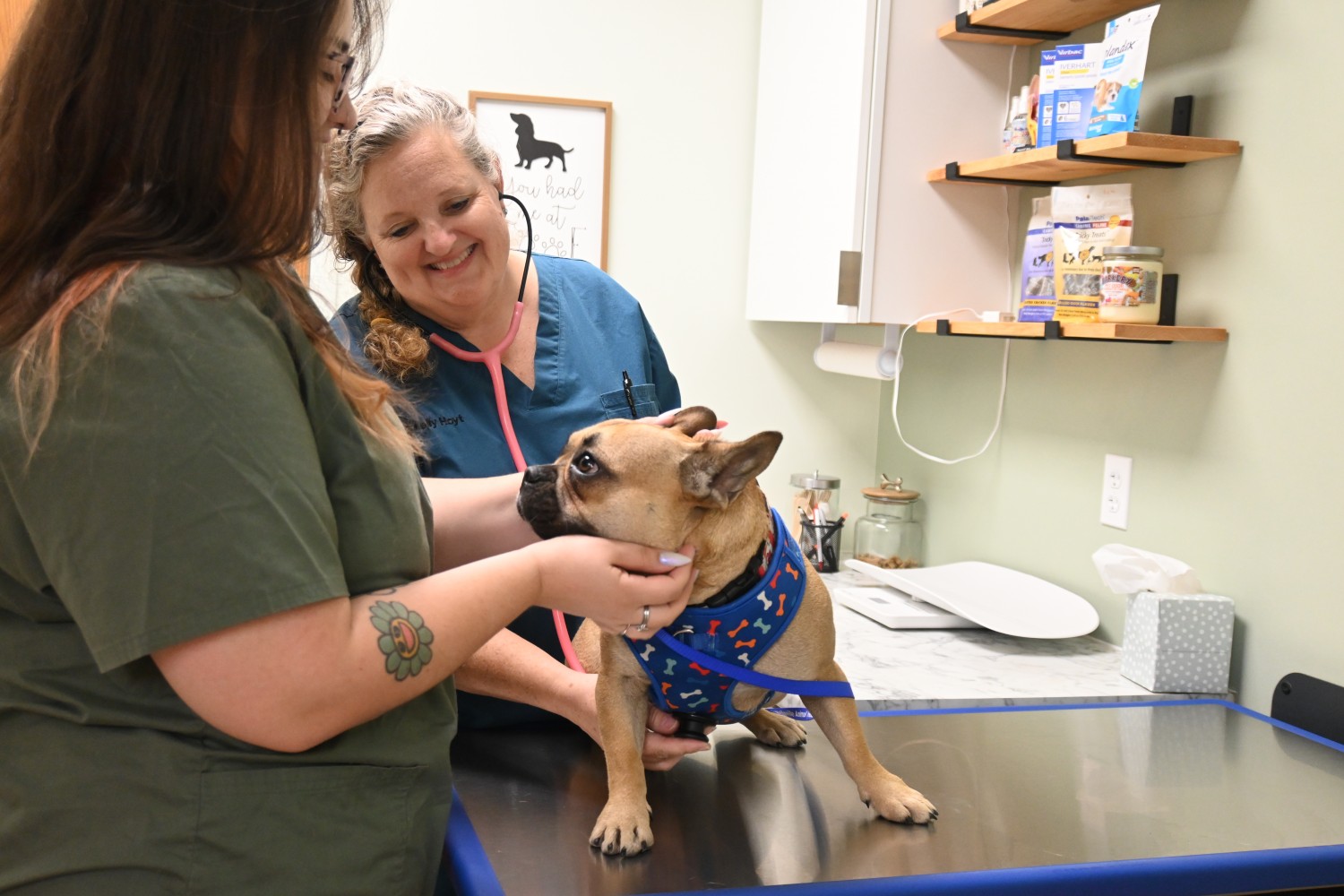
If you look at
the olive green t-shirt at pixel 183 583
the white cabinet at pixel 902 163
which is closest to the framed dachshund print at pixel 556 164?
the white cabinet at pixel 902 163

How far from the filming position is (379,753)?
89cm

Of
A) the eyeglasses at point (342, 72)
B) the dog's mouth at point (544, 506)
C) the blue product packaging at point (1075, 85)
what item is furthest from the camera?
the blue product packaging at point (1075, 85)

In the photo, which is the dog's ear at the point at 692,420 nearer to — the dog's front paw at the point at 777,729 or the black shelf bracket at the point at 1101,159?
the dog's front paw at the point at 777,729

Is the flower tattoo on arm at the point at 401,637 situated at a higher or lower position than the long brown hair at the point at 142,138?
lower

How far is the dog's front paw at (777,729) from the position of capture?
145 centimetres

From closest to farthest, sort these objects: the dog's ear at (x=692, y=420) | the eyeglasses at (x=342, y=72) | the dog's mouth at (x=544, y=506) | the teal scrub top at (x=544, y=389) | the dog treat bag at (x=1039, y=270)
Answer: the eyeglasses at (x=342, y=72), the dog's mouth at (x=544, y=506), the dog's ear at (x=692, y=420), the teal scrub top at (x=544, y=389), the dog treat bag at (x=1039, y=270)

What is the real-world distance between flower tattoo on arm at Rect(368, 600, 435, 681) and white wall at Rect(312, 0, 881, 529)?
6.15ft

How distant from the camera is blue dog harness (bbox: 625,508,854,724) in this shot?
3.88 feet

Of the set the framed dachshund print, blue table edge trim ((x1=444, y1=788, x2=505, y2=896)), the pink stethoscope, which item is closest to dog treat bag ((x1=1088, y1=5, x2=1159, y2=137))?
the pink stethoscope

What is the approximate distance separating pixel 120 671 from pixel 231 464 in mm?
191

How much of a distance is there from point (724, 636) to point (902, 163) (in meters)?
1.40

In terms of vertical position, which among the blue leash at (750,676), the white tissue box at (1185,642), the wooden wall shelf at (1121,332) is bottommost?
the white tissue box at (1185,642)

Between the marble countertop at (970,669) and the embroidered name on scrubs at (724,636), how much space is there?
1.71ft

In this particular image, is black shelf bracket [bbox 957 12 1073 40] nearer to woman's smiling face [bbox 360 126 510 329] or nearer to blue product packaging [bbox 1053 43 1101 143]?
blue product packaging [bbox 1053 43 1101 143]
